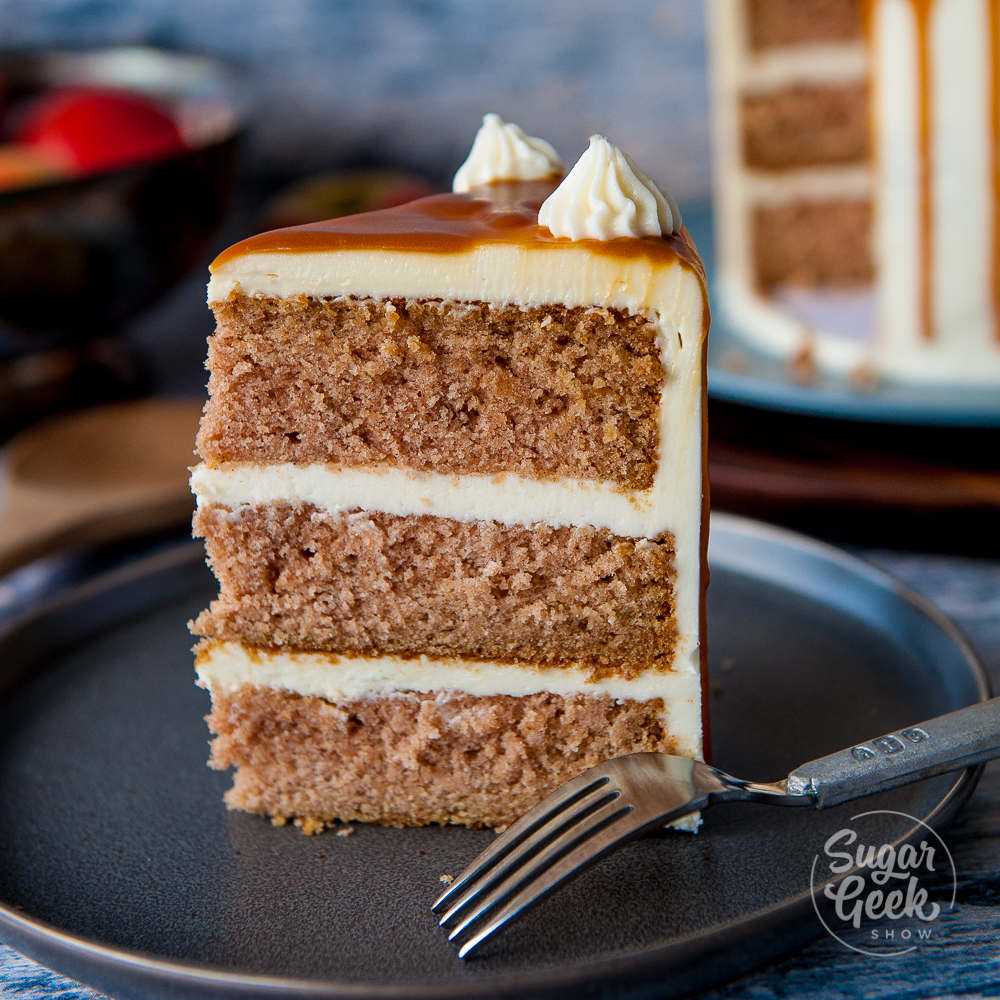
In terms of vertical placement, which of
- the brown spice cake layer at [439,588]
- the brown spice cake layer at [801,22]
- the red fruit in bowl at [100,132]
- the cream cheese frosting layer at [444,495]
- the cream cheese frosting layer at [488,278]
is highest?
the brown spice cake layer at [801,22]

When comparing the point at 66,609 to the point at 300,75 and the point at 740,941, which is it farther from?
the point at 300,75

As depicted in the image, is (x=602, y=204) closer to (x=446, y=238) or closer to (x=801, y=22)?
(x=446, y=238)

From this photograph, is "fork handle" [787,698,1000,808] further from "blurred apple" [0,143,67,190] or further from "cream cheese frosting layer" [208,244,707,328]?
"blurred apple" [0,143,67,190]

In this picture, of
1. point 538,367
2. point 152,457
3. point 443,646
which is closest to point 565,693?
point 443,646

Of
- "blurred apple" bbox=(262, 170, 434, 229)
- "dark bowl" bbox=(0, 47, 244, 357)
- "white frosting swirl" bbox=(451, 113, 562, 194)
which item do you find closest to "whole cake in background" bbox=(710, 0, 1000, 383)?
"blurred apple" bbox=(262, 170, 434, 229)

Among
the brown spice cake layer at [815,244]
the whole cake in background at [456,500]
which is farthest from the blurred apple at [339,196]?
the whole cake in background at [456,500]

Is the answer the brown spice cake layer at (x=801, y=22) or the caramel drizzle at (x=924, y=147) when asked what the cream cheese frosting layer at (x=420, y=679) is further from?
the brown spice cake layer at (x=801, y=22)
